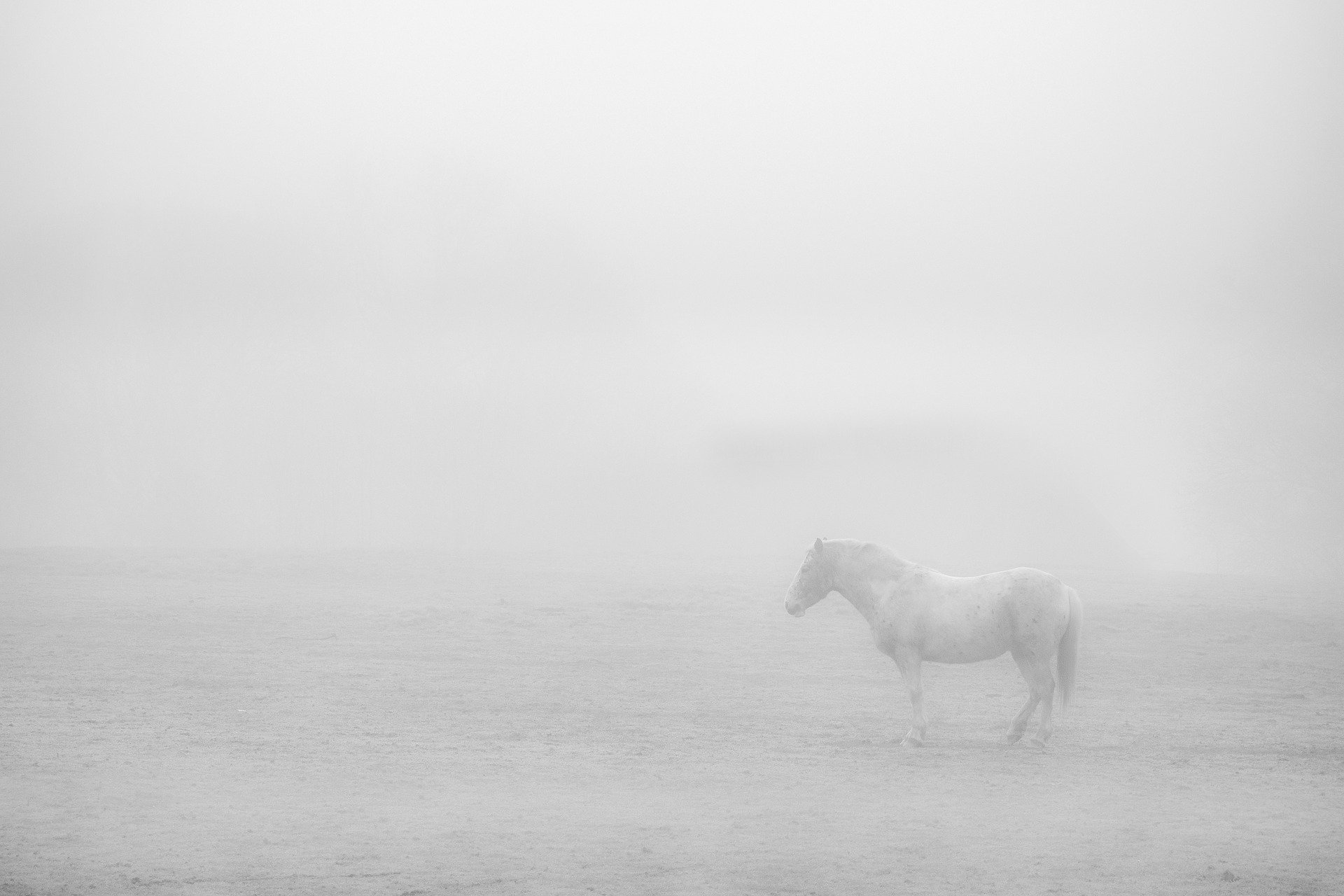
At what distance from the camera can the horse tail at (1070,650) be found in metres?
12.1

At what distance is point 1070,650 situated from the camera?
1217 cm

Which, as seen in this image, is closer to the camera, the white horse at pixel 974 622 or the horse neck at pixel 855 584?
the white horse at pixel 974 622

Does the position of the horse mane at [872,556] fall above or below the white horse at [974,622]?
above

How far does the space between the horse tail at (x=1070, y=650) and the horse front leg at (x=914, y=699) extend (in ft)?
4.49

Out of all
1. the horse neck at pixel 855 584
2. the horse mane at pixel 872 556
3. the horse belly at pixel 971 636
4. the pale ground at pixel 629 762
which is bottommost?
the pale ground at pixel 629 762

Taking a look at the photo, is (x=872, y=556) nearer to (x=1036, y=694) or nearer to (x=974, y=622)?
(x=974, y=622)

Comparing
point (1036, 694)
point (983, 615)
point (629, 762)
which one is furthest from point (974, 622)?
point (629, 762)

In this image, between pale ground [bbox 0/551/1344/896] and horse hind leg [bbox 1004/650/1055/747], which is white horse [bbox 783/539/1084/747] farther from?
pale ground [bbox 0/551/1344/896]

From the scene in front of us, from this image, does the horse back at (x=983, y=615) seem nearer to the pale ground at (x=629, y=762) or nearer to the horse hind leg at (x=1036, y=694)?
the horse hind leg at (x=1036, y=694)

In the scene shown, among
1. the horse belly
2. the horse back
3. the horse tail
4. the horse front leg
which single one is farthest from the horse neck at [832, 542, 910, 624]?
the horse tail

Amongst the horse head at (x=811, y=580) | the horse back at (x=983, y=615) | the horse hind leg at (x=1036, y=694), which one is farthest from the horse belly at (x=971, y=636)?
the horse head at (x=811, y=580)

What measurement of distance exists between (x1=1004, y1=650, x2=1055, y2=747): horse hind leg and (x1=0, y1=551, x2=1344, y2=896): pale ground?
202mm

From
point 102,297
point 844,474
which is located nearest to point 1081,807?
point 844,474

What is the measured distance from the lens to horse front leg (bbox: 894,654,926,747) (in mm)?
12383
